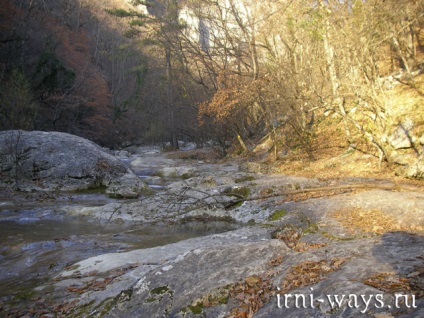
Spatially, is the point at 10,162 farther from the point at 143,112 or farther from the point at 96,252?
the point at 143,112

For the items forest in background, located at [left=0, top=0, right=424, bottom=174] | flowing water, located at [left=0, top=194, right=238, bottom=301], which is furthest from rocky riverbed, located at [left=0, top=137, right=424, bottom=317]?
forest in background, located at [left=0, top=0, right=424, bottom=174]

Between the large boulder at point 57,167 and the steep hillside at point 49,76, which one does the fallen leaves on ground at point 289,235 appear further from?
the steep hillside at point 49,76

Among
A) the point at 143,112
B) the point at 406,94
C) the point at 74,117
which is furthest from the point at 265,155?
the point at 143,112

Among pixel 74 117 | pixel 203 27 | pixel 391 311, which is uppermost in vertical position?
pixel 203 27

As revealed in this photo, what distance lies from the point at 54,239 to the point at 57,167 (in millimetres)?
6981

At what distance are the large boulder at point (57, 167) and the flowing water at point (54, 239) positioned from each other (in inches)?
130

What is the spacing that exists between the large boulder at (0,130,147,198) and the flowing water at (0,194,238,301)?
3.31m

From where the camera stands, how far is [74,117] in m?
30.8

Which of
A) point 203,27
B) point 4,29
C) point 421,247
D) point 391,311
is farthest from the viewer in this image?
point 4,29

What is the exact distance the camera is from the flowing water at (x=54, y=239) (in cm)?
532

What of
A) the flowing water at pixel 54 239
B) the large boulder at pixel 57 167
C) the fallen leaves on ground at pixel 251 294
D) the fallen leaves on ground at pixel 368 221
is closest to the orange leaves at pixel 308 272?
the fallen leaves on ground at pixel 251 294

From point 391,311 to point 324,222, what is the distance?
12.9 feet

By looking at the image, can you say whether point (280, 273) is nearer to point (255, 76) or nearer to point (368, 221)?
point (368, 221)

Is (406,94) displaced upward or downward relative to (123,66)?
downward
